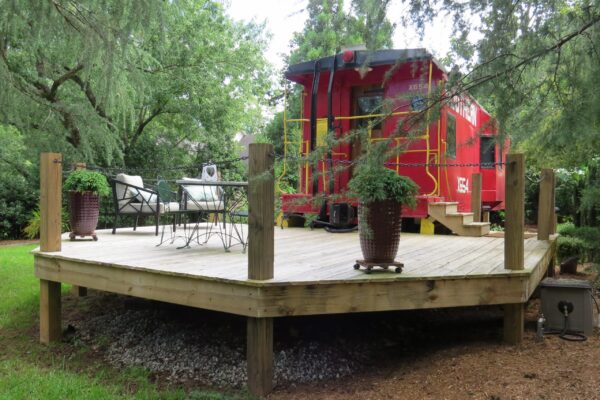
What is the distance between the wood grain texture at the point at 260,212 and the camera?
8.92 ft

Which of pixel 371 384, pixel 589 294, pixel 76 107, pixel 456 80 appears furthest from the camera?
pixel 76 107

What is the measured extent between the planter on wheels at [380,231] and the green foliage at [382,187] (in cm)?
5

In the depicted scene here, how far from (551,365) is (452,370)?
56cm

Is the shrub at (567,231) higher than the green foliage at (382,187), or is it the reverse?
the green foliage at (382,187)

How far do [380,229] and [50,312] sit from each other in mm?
2761

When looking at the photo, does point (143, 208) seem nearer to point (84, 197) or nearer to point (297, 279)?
point (84, 197)

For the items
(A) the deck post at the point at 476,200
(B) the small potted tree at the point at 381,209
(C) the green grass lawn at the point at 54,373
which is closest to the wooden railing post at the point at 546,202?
(A) the deck post at the point at 476,200

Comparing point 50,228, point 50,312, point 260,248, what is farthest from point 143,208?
point 260,248

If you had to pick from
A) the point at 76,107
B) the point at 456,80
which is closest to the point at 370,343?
the point at 456,80

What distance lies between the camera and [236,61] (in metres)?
12.1

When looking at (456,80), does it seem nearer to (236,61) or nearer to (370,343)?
(370,343)

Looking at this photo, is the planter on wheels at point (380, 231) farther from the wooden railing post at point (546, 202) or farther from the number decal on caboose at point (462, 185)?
the number decal on caboose at point (462, 185)

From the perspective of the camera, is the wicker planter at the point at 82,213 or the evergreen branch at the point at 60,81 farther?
the evergreen branch at the point at 60,81

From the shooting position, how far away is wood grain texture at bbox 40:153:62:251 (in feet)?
12.7
